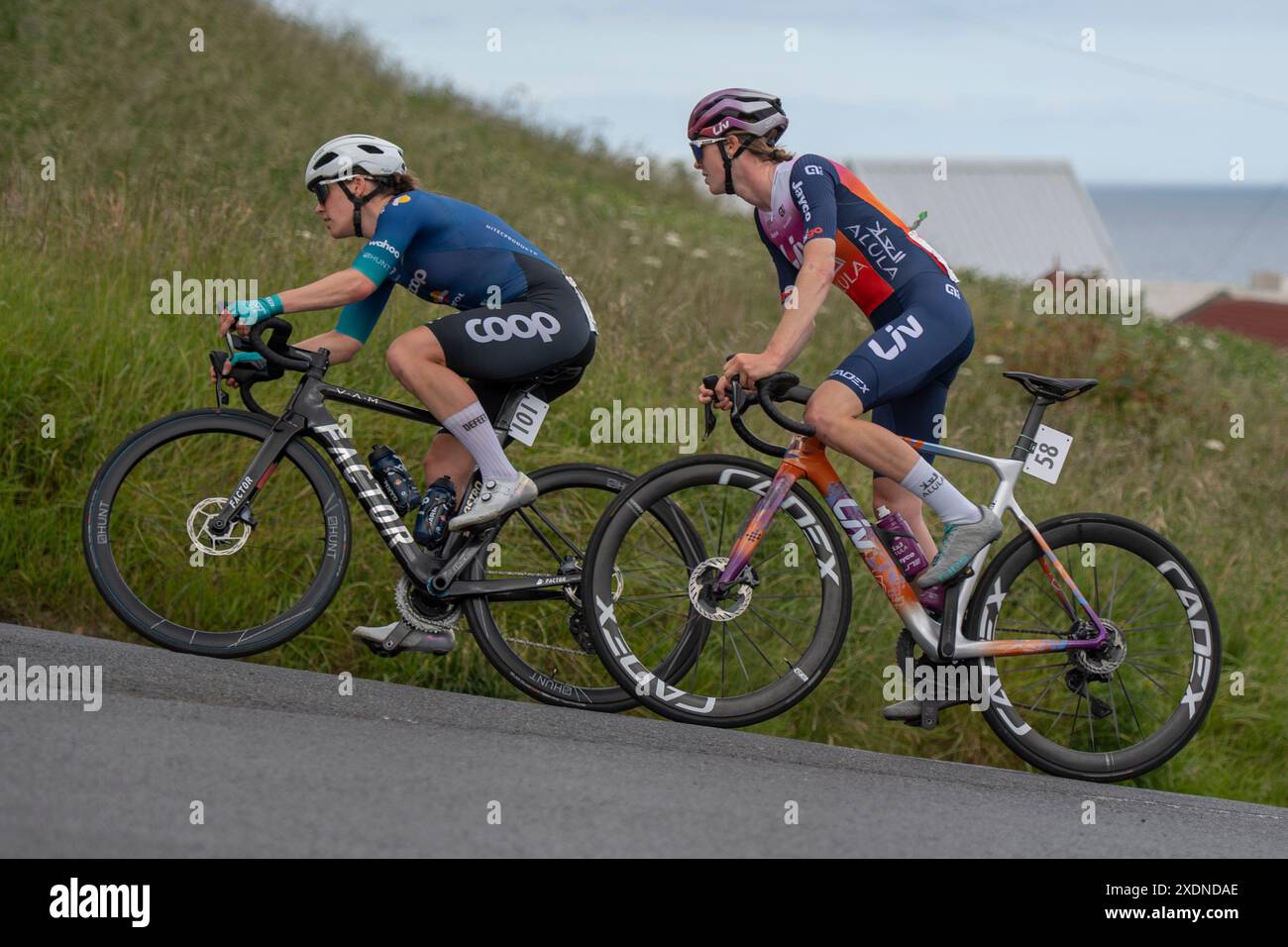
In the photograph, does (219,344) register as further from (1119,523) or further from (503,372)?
(1119,523)

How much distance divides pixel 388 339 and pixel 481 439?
265 cm

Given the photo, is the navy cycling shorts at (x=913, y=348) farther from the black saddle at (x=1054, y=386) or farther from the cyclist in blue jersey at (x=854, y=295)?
the black saddle at (x=1054, y=386)

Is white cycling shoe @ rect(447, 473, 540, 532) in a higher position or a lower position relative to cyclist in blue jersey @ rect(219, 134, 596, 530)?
lower

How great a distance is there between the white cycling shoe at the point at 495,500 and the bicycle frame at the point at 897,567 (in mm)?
806

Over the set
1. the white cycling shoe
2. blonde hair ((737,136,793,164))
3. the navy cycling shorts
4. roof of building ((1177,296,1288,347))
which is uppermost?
roof of building ((1177,296,1288,347))

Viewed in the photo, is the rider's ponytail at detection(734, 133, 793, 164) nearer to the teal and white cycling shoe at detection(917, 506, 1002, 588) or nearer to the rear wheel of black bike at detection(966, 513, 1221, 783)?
the teal and white cycling shoe at detection(917, 506, 1002, 588)

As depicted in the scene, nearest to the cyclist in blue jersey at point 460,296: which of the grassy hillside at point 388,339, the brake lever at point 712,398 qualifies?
the brake lever at point 712,398

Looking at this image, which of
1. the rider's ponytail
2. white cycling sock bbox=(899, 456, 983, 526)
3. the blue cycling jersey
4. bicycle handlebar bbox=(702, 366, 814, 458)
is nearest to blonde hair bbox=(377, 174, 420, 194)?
the blue cycling jersey

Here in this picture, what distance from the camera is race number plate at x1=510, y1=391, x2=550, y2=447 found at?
5.70 m

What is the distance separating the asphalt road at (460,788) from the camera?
399 cm

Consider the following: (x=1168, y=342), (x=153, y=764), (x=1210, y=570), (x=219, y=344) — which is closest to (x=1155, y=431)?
(x=1168, y=342)

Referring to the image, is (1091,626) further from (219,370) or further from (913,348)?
(219,370)

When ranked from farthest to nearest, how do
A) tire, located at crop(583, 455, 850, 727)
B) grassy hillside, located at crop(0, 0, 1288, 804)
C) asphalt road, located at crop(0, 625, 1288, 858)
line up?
grassy hillside, located at crop(0, 0, 1288, 804)
tire, located at crop(583, 455, 850, 727)
asphalt road, located at crop(0, 625, 1288, 858)

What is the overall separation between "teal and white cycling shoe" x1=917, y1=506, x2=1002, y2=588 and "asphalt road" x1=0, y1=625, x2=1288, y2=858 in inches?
28.6
